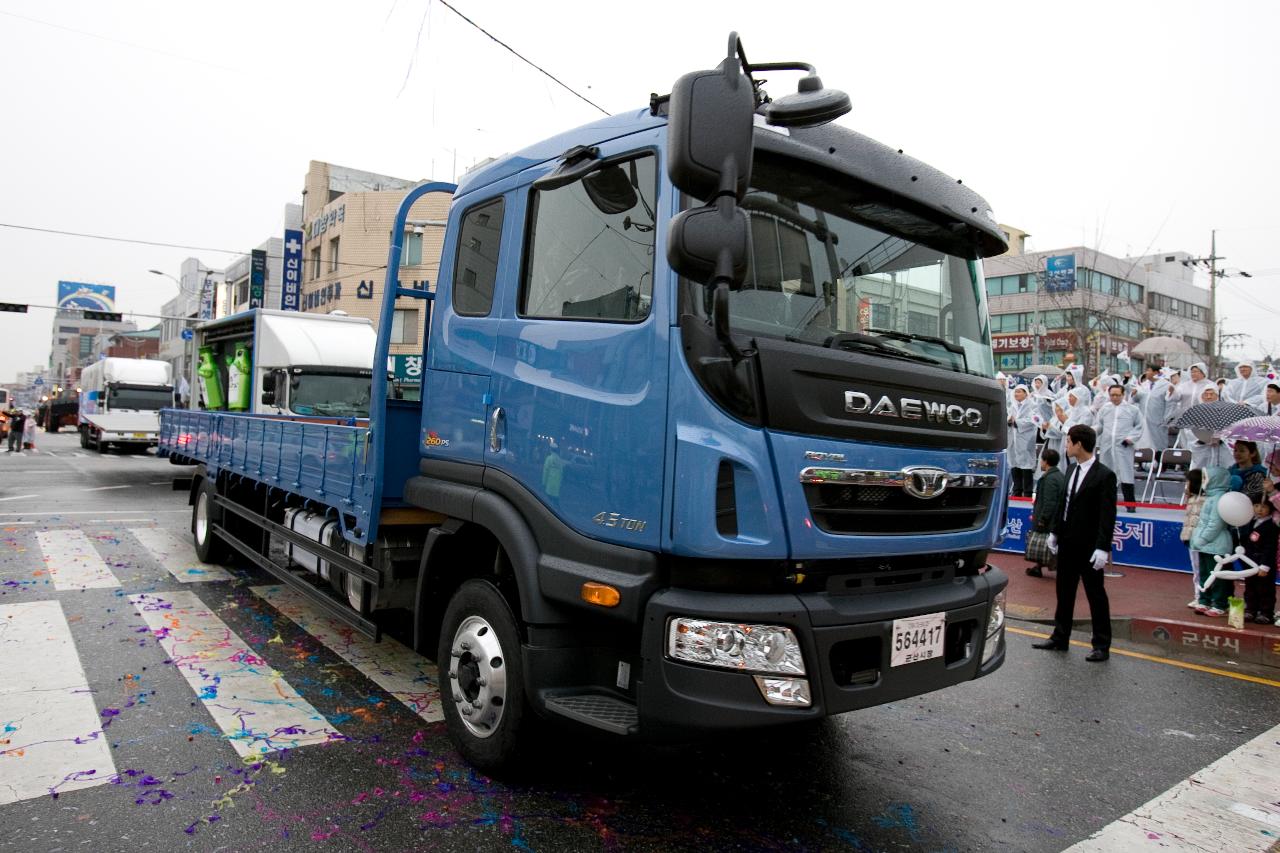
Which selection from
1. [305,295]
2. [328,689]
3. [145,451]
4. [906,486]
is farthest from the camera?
[305,295]

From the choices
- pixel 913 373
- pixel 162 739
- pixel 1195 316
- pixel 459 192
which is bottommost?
pixel 162 739

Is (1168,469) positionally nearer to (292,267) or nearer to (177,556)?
(177,556)

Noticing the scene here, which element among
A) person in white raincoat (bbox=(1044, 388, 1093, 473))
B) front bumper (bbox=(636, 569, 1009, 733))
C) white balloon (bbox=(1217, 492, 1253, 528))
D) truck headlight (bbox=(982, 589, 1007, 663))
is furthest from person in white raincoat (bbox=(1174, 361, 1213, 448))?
front bumper (bbox=(636, 569, 1009, 733))

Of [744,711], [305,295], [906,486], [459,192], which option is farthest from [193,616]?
[305,295]

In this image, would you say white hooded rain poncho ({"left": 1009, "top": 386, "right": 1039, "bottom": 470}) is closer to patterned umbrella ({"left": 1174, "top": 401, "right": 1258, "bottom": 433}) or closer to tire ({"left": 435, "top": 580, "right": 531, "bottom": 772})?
patterned umbrella ({"left": 1174, "top": 401, "right": 1258, "bottom": 433})

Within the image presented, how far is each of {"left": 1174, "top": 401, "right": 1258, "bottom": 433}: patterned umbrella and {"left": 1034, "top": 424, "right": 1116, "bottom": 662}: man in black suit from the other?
13.3 feet

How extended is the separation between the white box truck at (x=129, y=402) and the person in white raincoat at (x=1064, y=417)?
919 inches

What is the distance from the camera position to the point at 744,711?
110 inches

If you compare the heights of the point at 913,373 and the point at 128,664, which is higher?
the point at 913,373

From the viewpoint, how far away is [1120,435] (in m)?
14.0

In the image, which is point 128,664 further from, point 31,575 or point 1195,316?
point 1195,316

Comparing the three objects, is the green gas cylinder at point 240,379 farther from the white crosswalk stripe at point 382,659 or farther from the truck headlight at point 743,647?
the truck headlight at point 743,647

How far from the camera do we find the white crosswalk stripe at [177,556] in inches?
307

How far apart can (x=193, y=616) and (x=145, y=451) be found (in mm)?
24945
